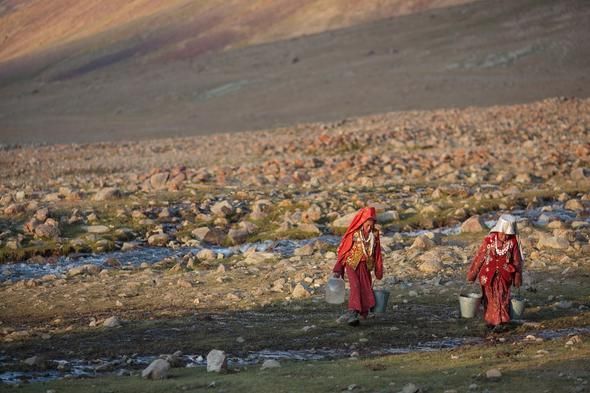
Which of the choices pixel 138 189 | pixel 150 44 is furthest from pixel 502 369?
pixel 150 44

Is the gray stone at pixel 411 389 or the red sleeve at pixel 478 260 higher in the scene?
the gray stone at pixel 411 389

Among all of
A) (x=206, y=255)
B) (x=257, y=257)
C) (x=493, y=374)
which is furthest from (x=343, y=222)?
(x=493, y=374)

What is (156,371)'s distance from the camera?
26.9ft

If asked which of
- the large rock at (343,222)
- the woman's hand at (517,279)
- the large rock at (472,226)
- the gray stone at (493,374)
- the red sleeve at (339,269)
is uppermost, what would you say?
the red sleeve at (339,269)

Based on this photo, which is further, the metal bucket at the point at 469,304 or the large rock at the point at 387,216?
the large rock at the point at 387,216

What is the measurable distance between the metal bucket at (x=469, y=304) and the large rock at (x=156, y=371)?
3257 millimetres

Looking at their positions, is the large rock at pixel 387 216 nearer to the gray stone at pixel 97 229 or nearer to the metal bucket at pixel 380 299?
the gray stone at pixel 97 229

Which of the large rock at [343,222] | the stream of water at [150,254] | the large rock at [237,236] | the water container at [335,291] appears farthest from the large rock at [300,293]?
the large rock at [343,222]

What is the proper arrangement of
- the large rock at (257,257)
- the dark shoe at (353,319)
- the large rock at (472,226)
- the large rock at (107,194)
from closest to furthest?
the dark shoe at (353,319), the large rock at (257,257), the large rock at (472,226), the large rock at (107,194)

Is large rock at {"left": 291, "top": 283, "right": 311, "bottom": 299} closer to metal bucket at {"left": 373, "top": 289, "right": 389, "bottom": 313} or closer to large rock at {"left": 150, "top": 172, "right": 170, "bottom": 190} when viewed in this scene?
metal bucket at {"left": 373, "top": 289, "right": 389, "bottom": 313}

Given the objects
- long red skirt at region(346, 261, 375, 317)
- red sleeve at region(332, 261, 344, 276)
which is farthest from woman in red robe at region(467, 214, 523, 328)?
red sleeve at region(332, 261, 344, 276)

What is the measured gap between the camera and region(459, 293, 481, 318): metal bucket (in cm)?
1025

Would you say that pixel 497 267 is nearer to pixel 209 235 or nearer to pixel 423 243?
pixel 423 243

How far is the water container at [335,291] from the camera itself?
1062 centimetres
